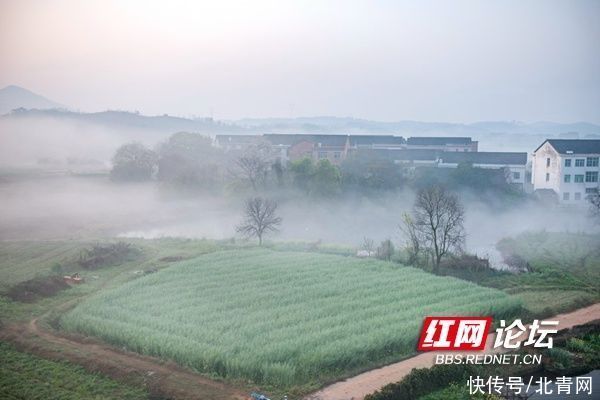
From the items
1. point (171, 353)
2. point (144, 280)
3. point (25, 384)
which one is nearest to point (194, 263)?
point (144, 280)

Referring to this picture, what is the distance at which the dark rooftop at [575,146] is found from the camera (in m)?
22.0

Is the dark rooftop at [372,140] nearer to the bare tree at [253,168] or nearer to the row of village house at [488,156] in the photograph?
the row of village house at [488,156]

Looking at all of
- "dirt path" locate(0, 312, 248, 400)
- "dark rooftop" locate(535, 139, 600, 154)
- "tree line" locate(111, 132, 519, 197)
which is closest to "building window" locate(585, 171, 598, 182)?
"dark rooftop" locate(535, 139, 600, 154)

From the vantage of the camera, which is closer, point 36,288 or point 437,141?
point 36,288

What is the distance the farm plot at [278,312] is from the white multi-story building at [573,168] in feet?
41.3

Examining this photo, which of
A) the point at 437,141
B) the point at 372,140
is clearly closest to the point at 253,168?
the point at 372,140

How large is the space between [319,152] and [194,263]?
1750 cm

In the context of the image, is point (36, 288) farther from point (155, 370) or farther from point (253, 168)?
point (253, 168)

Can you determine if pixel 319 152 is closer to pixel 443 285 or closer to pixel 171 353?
pixel 443 285

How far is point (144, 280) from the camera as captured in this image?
444 inches
